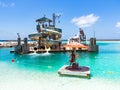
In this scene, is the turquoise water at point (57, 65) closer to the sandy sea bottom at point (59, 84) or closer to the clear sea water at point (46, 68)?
the clear sea water at point (46, 68)

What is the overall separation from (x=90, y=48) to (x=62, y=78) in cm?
2556

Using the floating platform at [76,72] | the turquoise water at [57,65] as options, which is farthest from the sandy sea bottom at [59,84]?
the turquoise water at [57,65]

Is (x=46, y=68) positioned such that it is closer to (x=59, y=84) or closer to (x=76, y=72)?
(x=76, y=72)

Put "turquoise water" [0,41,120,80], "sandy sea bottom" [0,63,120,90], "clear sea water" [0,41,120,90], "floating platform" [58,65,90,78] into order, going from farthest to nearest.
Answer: "turquoise water" [0,41,120,80] < "clear sea water" [0,41,120,90] < "floating platform" [58,65,90,78] < "sandy sea bottom" [0,63,120,90]

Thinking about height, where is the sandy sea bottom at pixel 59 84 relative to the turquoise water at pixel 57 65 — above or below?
below

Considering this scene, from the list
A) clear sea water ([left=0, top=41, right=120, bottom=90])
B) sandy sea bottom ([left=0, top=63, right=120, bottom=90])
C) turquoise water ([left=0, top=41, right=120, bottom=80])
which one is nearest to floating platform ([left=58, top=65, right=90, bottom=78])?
sandy sea bottom ([left=0, top=63, right=120, bottom=90])

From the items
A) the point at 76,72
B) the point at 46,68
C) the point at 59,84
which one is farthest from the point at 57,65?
the point at 59,84

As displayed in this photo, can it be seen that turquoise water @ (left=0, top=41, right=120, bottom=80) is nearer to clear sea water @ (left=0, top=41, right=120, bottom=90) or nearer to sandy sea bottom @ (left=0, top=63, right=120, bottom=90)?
clear sea water @ (left=0, top=41, right=120, bottom=90)

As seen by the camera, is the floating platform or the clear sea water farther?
the clear sea water

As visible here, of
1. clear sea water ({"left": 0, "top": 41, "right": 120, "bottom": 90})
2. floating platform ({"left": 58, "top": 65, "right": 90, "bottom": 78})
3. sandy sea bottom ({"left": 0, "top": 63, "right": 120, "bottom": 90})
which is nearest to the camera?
sandy sea bottom ({"left": 0, "top": 63, "right": 120, "bottom": 90})

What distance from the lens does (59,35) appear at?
44.3m

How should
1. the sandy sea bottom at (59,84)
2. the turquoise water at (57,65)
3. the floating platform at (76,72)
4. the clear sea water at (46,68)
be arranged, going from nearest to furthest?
the sandy sea bottom at (59,84)
the floating platform at (76,72)
the clear sea water at (46,68)
the turquoise water at (57,65)

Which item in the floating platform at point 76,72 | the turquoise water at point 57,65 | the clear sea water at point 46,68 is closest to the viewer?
the floating platform at point 76,72

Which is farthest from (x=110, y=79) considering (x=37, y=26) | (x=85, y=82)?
(x=37, y=26)
